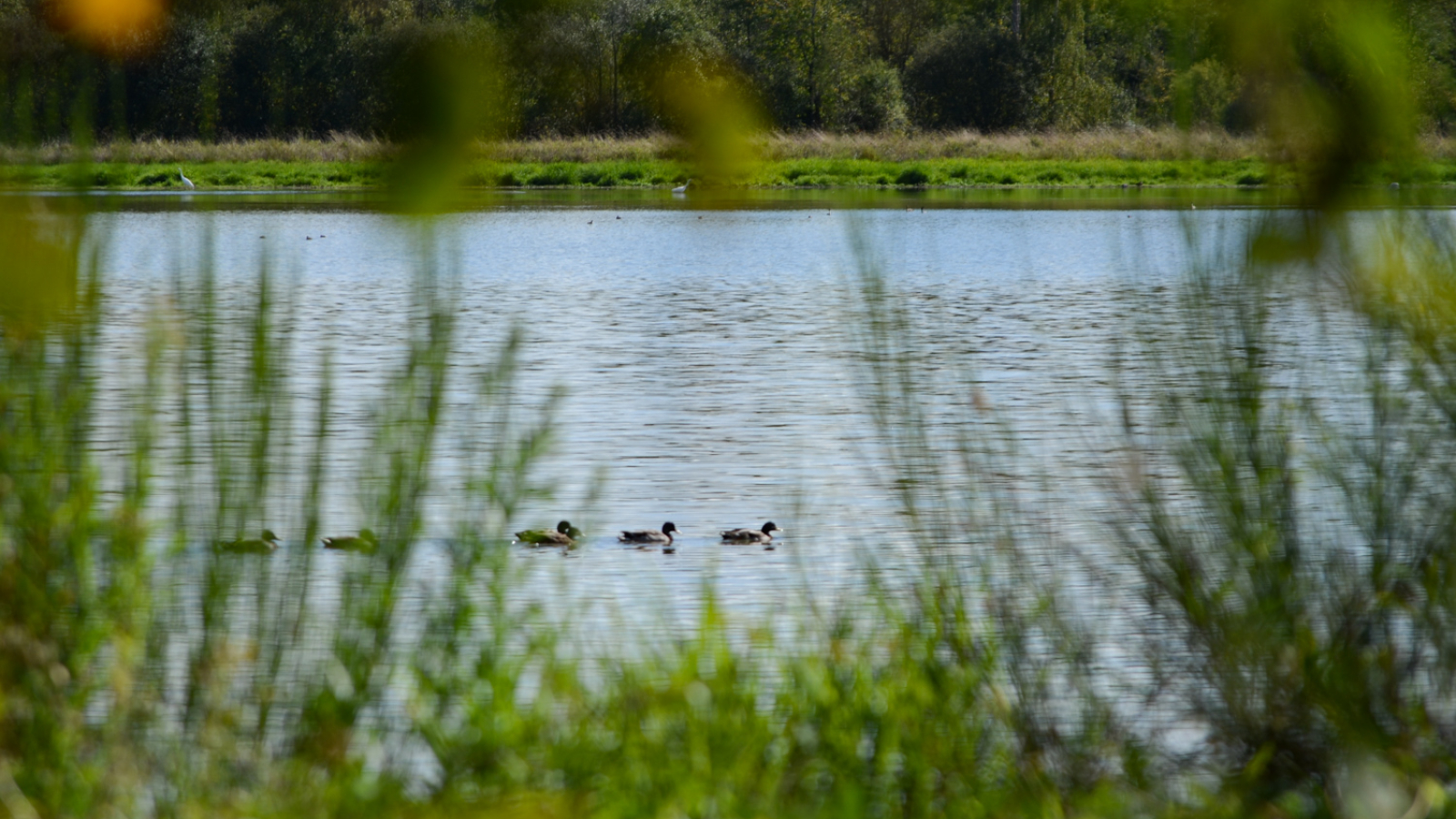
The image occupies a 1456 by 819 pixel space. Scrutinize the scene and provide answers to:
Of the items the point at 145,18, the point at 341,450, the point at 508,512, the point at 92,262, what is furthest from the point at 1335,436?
the point at 341,450

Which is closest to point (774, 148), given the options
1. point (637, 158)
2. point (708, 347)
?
point (637, 158)

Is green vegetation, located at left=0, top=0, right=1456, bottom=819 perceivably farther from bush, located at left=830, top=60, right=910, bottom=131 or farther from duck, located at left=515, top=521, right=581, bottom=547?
duck, located at left=515, top=521, right=581, bottom=547

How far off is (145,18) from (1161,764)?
134 inches

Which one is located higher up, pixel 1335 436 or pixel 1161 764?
pixel 1335 436

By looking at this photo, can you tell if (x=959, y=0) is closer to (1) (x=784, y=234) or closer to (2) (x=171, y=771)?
(2) (x=171, y=771)

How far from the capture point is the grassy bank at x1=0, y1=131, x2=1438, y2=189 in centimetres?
134

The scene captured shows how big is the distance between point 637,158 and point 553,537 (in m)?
7.38

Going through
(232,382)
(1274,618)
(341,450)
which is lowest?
(341,450)

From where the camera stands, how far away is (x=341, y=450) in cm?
1166

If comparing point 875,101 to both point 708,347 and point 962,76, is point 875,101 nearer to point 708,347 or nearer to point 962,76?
point 962,76

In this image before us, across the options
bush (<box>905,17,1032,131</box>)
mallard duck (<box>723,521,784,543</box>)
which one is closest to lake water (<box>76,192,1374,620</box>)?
mallard duck (<box>723,521,784,543</box>)

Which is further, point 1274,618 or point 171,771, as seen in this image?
point 1274,618

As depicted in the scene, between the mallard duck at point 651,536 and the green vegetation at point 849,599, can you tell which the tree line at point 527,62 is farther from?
the mallard duck at point 651,536

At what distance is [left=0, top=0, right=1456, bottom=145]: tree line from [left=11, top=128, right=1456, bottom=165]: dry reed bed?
0.06ft
